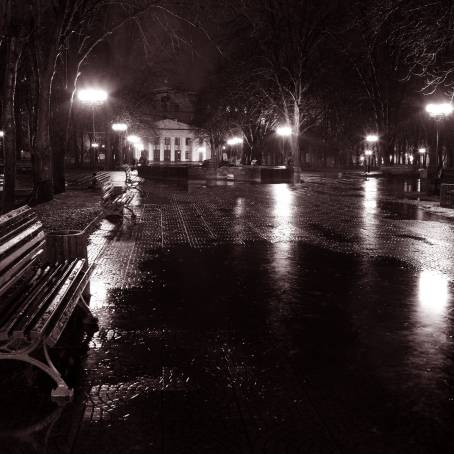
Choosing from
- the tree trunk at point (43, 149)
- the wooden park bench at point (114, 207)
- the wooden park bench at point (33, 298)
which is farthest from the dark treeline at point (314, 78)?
the wooden park bench at point (33, 298)

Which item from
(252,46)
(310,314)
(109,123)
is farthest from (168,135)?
(310,314)

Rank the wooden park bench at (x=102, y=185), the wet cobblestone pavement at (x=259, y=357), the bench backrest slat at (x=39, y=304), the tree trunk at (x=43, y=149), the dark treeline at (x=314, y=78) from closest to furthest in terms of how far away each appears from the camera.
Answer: the wet cobblestone pavement at (x=259, y=357) → the bench backrest slat at (x=39, y=304) → the wooden park bench at (x=102, y=185) → the tree trunk at (x=43, y=149) → the dark treeline at (x=314, y=78)

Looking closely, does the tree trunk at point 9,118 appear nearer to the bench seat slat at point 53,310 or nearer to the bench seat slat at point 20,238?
the bench seat slat at point 20,238

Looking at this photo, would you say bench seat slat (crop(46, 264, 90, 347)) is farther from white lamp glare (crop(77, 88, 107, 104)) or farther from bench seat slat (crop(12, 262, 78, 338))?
white lamp glare (crop(77, 88, 107, 104))

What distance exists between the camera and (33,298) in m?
4.98

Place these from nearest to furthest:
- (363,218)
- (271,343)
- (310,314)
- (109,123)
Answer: (271,343) < (310,314) < (363,218) < (109,123)

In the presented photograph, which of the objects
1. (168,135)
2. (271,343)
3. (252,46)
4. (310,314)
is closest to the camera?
(271,343)

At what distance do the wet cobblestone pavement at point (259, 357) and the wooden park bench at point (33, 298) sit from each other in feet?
0.94

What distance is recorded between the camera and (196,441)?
3.64 m

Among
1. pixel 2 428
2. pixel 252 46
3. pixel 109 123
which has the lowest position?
pixel 2 428

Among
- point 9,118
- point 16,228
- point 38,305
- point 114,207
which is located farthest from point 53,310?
point 9,118

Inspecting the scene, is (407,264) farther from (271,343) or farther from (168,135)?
(168,135)

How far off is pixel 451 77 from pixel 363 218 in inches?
980

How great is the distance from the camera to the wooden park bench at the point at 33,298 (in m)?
4.23
